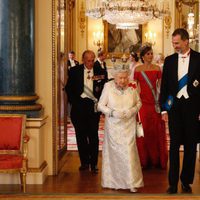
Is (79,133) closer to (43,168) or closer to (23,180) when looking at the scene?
(43,168)

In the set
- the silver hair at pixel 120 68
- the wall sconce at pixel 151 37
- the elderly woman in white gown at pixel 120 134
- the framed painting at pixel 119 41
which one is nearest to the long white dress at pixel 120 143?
the elderly woman in white gown at pixel 120 134

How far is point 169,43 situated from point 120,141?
10.7 metres

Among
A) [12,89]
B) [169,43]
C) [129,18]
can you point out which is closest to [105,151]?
[12,89]

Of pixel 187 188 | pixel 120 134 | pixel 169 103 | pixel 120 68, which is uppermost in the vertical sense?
pixel 120 68

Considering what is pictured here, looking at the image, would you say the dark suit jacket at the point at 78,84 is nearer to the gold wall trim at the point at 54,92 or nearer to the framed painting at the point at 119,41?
the gold wall trim at the point at 54,92

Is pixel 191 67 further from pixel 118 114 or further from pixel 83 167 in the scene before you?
pixel 83 167

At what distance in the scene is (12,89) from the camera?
6059mm

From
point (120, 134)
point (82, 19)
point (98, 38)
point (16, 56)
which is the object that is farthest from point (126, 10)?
point (120, 134)

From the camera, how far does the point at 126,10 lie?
12.8m

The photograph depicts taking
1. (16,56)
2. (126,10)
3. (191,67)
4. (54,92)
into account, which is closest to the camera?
(191,67)

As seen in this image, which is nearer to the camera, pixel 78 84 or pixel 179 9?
pixel 78 84

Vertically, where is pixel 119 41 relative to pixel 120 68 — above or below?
above

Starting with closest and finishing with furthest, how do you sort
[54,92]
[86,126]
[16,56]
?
[16,56] < [54,92] < [86,126]

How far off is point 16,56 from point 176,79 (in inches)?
74.0
